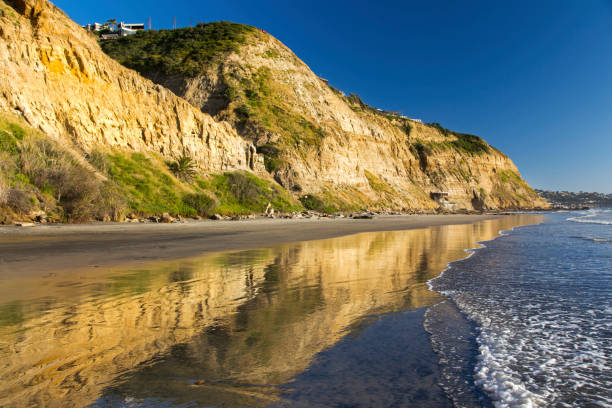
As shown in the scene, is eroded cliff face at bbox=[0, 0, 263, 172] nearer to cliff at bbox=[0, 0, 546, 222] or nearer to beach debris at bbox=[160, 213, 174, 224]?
cliff at bbox=[0, 0, 546, 222]

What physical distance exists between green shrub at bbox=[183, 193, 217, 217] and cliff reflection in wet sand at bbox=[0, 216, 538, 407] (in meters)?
14.4

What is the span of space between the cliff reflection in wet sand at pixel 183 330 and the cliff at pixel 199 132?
34.5ft

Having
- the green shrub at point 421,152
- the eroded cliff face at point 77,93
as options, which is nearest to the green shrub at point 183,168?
the eroded cliff face at point 77,93

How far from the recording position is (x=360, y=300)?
5.36 m

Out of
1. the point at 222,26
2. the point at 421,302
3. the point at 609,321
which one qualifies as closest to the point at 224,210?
the point at 421,302

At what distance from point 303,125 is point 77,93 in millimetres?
26390

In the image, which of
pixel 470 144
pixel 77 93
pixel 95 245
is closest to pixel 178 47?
pixel 77 93

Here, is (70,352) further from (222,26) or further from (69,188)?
(222,26)

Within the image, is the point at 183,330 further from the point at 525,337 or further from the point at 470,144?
the point at 470,144

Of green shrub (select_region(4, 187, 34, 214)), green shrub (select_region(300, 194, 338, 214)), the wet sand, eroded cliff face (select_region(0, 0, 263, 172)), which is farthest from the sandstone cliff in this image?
green shrub (select_region(4, 187, 34, 214))

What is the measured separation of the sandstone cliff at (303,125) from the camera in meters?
39.0

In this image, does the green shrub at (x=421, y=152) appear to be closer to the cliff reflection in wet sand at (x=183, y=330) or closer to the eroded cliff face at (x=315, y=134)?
the eroded cliff face at (x=315, y=134)

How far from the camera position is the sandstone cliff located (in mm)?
38969

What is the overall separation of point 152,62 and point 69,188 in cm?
3970
